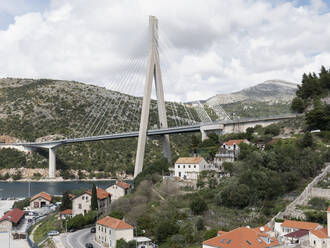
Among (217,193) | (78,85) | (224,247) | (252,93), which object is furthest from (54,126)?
(252,93)

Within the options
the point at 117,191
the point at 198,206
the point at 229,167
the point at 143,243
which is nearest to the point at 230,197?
the point at 198,206

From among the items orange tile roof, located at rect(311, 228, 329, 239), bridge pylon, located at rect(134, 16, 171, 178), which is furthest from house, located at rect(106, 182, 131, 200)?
orange tile roof, located at rect(311, 228, 329, 239)

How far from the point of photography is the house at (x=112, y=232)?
24930mm

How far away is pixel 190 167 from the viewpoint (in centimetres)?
3547

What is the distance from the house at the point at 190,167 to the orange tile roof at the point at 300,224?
12080 mm

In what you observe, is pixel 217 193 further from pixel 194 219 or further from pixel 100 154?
pixel 100 154

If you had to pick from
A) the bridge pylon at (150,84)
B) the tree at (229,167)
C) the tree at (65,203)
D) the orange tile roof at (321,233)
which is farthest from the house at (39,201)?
the orange tile roof at (321,233)

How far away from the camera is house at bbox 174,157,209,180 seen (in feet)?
115

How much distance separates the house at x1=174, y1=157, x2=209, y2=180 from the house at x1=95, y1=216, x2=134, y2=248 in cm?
1008

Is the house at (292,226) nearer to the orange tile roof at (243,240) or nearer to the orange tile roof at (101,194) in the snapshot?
the orange tile roof at (243,240)

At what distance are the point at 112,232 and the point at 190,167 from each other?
39.2 ft

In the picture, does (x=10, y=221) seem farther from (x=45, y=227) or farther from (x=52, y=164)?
(x=52, y=164)

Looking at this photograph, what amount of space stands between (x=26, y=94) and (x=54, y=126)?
18203mm

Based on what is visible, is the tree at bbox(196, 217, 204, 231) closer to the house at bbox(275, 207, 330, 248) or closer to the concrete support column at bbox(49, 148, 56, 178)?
the house at bbox(275, 207, 330, 248)
